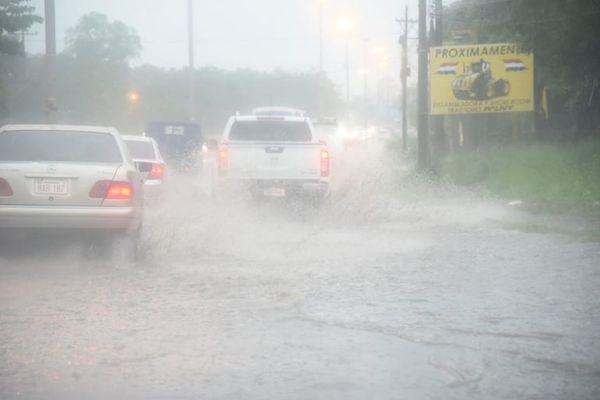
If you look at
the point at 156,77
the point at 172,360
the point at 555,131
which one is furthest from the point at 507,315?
the point at 156,77

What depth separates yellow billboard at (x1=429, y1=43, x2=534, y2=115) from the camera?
26953 millimetres

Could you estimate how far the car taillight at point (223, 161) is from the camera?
581 inches

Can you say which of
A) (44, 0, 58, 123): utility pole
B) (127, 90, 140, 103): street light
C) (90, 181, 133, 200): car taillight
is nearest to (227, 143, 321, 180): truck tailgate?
(90, 181, 133, 200): car taillight

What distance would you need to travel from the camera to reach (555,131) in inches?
1232

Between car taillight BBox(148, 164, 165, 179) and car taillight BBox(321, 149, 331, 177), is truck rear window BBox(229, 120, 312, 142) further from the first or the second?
car taillight BBox(148, 164, 165, 179)

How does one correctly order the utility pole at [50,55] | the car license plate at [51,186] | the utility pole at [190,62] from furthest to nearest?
the utility pole at [190,62] → the utility pole at [50,55] → the car license plate at [51,186]

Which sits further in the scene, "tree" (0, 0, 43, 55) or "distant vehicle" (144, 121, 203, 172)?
"tree" (0, 0, 43, 55)

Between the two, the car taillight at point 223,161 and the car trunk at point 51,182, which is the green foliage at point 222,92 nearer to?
the car taillight at point 223,161

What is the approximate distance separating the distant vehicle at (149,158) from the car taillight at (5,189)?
6602 mm

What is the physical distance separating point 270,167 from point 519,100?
15.4 m

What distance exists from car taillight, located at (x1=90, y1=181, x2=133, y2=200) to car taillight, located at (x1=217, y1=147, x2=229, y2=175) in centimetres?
508

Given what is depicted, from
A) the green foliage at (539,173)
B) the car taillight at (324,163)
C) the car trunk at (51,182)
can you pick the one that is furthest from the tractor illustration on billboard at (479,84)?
the car trunk at (51,182)

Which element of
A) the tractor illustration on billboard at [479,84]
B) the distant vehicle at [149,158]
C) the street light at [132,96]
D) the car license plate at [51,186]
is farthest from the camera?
the street light at [132,96]

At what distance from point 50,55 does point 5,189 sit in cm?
1122
